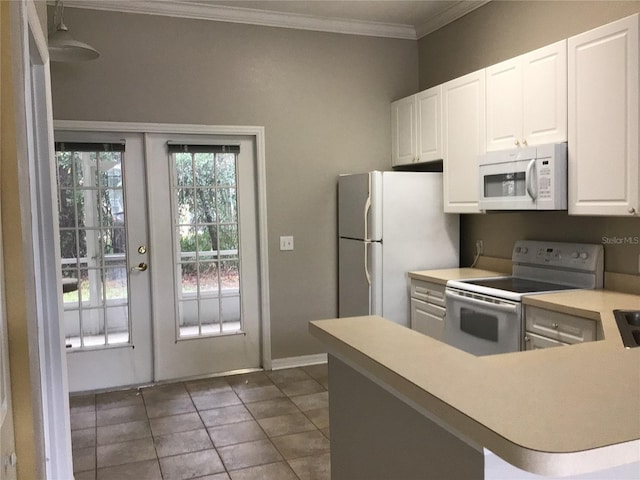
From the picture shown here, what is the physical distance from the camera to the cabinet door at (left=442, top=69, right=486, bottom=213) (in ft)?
12.3

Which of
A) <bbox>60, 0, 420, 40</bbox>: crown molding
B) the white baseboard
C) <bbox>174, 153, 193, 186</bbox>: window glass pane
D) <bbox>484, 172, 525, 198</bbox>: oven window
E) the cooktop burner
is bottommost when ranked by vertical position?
the white baseboard

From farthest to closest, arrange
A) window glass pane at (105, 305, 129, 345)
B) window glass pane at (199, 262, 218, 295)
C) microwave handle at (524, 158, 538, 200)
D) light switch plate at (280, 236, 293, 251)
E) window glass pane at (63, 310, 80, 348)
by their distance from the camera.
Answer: light switch plate at (280, 236, 293, 251), window glass pane at (199, 262, 218, 295), window glass pane at (105, 305, 129, 345), window glass pane at (63, 310, 80, 348), microwave handle at (524, 158, 538, 200)

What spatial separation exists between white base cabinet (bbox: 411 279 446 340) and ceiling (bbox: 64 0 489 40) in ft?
7.06

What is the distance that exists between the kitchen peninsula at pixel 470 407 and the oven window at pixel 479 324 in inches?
46.4

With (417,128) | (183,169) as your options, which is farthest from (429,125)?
(183,169)

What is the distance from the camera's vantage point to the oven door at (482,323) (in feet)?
10.0

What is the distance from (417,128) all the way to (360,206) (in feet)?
2.73

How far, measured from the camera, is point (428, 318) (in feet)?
13.1

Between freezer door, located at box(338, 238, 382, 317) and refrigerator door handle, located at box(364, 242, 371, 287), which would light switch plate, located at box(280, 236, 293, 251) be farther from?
refrigerator door handle, located at box(364, 242, 371, 287)

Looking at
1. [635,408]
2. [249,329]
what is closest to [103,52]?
[249,329]

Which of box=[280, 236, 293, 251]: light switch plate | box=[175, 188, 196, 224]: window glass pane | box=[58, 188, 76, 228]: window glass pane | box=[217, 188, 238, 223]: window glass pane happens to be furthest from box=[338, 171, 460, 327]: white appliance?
box=[58, 188, 76, 228]: window glass pane

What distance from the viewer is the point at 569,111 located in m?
3.03

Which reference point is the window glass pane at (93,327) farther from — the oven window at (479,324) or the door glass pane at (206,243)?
the oven window at (479,324)

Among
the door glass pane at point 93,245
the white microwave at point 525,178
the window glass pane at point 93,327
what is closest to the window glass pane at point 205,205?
the door glass pane at point 93,245
